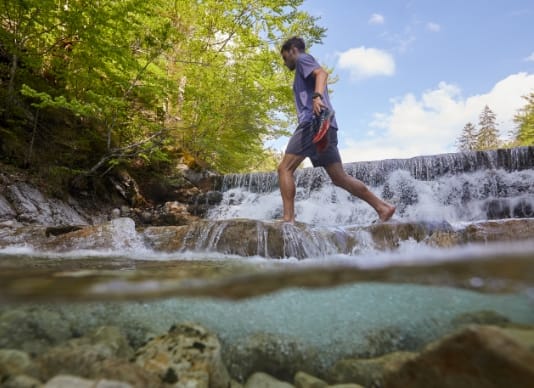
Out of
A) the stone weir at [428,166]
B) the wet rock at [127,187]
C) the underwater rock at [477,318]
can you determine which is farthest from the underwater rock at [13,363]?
the stone weir at [428,166]

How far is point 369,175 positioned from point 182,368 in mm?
7493

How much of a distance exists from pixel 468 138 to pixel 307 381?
150ft

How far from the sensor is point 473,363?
3.11ft

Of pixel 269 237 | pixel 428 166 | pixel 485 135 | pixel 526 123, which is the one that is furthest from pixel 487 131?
pixel 269 237

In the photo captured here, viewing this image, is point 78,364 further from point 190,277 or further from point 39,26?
point 39,26

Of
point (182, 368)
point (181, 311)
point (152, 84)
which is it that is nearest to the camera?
point (182, 368)

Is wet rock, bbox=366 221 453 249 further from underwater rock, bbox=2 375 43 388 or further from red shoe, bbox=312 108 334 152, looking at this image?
underwater rock, bbox=2 375 43 388

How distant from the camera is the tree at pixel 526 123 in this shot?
81.1ft

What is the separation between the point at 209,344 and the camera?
1424 millimetres

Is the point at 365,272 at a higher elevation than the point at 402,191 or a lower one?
lower

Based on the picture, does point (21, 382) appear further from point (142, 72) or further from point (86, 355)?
point (142, 72)

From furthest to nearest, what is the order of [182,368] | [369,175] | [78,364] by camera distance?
[369,175], [182,368], [78,364]

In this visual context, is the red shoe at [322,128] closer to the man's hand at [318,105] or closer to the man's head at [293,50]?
the man's hand at [318,105]

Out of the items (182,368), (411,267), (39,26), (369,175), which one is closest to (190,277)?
(182,368)
